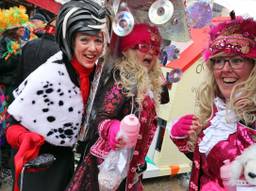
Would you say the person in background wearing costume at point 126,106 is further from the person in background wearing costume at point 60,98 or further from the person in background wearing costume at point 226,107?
the person in background wearing costume at point 226,107

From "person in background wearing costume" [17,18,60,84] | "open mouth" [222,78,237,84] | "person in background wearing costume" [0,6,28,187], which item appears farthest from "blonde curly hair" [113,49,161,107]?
"person in background wearing costume" [0,6,28,187]

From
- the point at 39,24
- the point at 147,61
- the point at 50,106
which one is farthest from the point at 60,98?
the point at 39,24

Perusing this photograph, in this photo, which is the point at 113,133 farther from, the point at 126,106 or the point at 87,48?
the point at 87,48

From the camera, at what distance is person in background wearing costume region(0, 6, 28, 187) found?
427cm

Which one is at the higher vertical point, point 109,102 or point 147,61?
point 147,61

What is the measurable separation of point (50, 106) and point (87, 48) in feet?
1.38

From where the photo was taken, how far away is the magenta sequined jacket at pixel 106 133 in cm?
218

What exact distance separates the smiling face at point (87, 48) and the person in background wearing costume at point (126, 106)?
0.15 m

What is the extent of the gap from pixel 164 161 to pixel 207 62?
2.94 m

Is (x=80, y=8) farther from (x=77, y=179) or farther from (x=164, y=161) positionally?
(x=164, y=161)

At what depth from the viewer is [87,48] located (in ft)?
7.45

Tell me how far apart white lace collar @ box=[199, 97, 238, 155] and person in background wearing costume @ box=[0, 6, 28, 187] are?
274 cm

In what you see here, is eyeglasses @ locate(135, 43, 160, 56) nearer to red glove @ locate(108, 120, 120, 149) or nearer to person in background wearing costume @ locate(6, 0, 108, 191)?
person in background wearing costume @ locate(6, 0, 108, 191)

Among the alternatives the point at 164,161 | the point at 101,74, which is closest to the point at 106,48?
the point at 101,74
